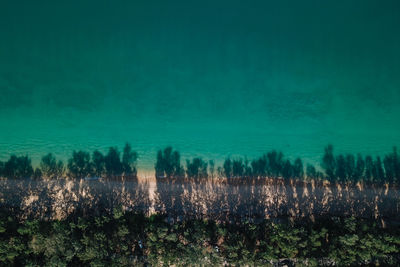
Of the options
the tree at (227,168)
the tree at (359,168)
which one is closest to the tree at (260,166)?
the tree at (227,168)

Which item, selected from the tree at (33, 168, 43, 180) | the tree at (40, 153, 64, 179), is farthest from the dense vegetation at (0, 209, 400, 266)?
the tree at (40, 153, 64, 179)

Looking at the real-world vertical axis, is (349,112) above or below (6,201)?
above

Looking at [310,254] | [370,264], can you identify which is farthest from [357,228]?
[310,254]

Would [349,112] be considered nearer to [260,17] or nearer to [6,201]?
[260,17]

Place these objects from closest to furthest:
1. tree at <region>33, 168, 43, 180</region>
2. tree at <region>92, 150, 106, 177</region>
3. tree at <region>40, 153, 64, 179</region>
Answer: tree at <region>33, 168, 43, 180</region> → tree at <region>40, 153, 64, 179</region> → tree at <region>92, 150, 106, 177</region>

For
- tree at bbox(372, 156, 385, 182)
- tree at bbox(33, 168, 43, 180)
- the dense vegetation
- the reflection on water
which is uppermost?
tree at bbox(33, 168, 43, 180)

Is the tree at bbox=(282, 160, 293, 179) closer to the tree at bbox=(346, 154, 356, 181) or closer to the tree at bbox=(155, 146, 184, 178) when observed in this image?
the tree at bbox=(346, 154, 356, 181)

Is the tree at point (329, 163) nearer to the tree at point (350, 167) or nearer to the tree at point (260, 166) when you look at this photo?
the tree at point (350, 167)

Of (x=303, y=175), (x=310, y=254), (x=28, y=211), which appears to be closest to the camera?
(x=310, y=254)
